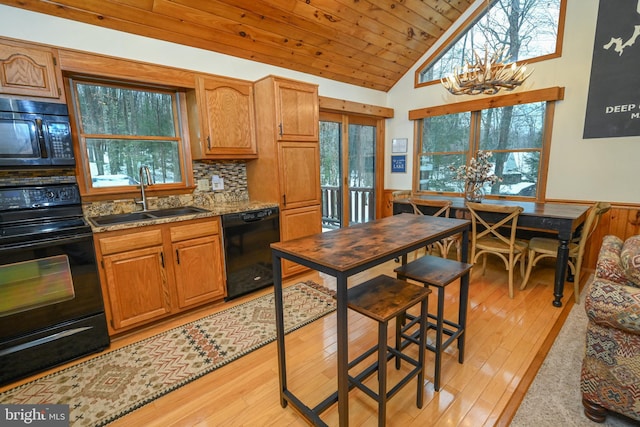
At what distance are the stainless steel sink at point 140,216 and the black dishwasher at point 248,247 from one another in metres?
0.34

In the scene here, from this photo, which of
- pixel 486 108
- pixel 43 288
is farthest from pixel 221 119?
pixel 486 108

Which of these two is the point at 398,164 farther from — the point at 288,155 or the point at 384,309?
the point at 384,309

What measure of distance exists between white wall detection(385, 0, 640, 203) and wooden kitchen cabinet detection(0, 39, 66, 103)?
15.1 feet

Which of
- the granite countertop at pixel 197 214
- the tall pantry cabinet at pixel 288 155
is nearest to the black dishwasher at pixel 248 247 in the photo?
the granite countertop at pixel 197 214

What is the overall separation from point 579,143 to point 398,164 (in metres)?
2.29

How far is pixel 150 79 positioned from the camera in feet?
8.51

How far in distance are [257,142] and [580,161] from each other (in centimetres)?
356

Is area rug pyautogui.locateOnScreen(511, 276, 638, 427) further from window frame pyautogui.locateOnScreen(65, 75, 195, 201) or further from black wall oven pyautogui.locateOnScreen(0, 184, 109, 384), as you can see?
window frame pyautogui.locateOnScreen(65, 75, 195, 201)

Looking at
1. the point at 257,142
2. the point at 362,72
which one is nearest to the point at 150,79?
the point at 257,142

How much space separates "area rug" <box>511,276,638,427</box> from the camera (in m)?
1.52

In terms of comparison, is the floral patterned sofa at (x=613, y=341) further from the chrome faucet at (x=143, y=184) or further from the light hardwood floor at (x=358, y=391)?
the chrome faucet at (x=143, y=184)

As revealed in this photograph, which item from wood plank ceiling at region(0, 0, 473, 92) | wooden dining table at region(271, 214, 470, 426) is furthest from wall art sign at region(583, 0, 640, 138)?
wooden dining table at region(271, 214, 470, 426)

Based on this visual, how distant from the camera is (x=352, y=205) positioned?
16.0 feet

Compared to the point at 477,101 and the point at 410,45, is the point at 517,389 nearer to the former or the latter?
the point at 477,101
